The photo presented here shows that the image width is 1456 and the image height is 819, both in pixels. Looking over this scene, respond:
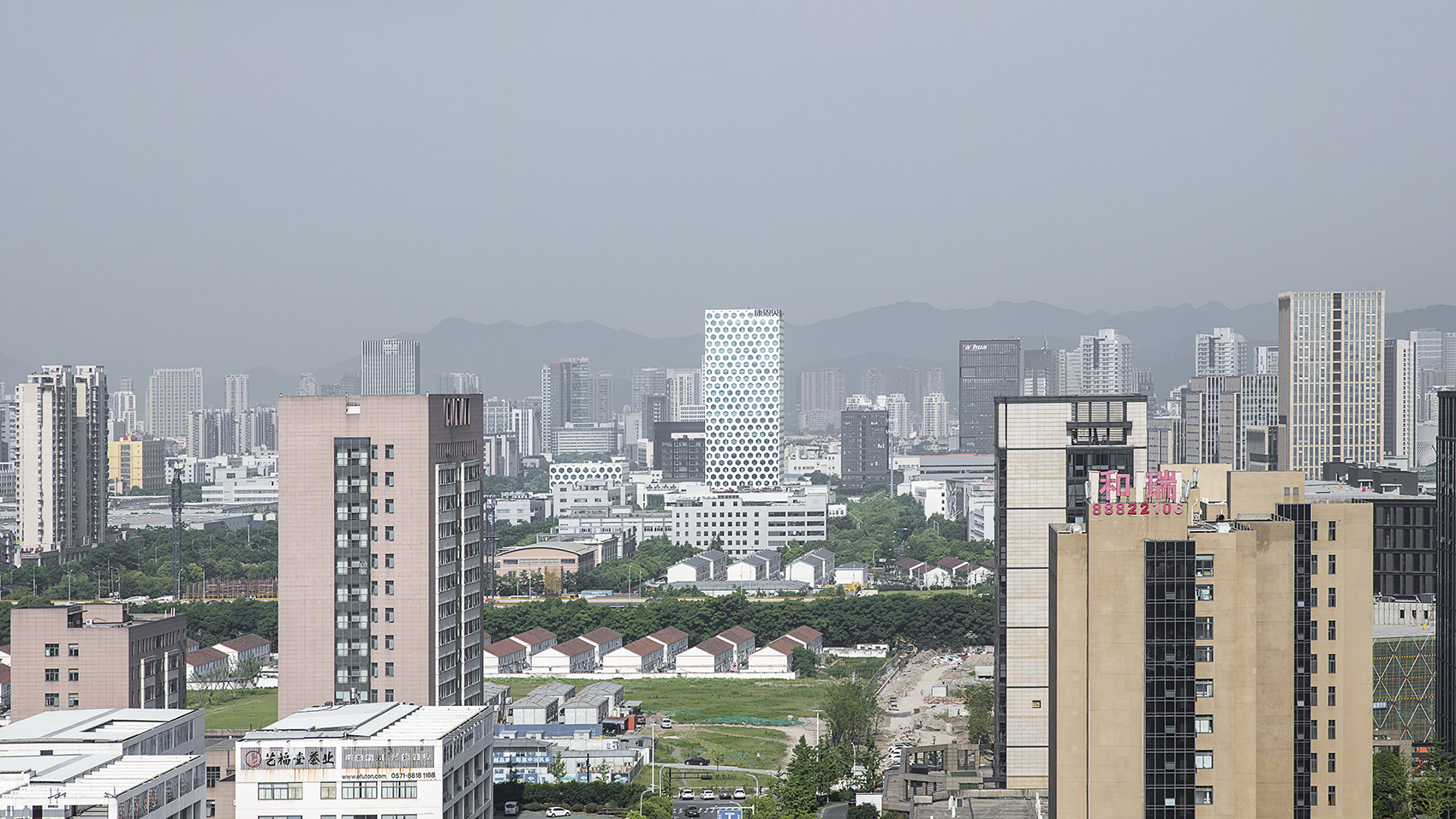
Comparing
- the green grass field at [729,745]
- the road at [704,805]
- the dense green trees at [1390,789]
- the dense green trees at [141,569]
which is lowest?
the green grass field at [729,745]

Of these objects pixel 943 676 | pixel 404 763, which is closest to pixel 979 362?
pixel 943 676

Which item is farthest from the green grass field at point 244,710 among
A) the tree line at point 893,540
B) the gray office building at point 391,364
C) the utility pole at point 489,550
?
the gray office building at point 391,364

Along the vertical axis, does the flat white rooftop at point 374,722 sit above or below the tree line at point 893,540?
above

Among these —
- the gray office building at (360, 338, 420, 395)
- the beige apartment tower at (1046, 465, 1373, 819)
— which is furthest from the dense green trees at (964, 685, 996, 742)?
the gray office building at (360, 338, 420, 395)

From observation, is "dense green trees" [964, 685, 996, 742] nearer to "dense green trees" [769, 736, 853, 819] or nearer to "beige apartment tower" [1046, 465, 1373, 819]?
"dense green trees" [769, 736, 853, 819]

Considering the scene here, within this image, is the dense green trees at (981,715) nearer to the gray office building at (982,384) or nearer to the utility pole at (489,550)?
the utility pole at (489,550)

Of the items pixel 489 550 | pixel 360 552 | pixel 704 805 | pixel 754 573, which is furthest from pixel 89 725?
pixel 754 573
